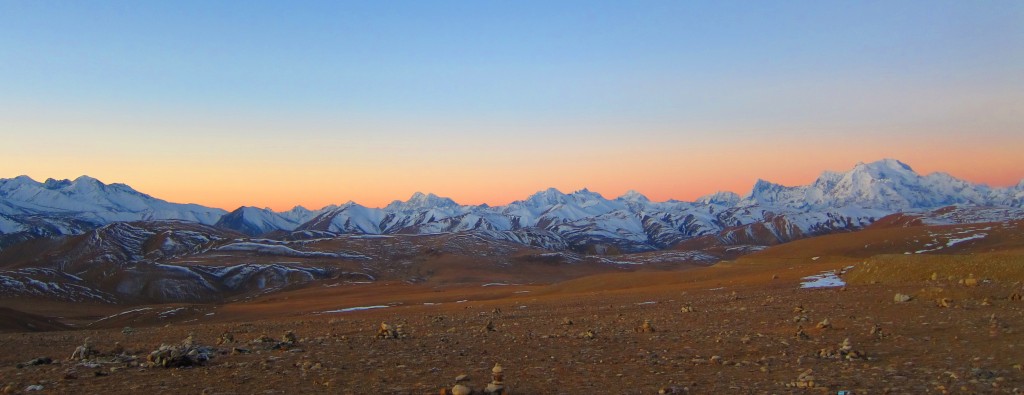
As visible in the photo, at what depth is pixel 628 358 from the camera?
12992 millimetres

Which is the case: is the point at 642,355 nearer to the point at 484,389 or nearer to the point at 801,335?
the point at 801,335

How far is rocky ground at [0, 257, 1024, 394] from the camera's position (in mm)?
10094

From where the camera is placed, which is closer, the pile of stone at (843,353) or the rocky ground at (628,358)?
the rocky ground at (628,358)

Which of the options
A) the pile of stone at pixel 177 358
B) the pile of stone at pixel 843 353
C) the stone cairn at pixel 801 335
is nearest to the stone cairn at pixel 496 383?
the pile of stone at pixel 177 358

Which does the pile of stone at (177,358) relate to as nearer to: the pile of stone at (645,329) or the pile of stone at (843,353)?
the pile of stone at (645,329)

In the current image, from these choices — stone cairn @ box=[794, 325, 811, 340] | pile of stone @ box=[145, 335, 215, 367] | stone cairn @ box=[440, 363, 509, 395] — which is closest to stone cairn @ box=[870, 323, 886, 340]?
stone cairn @ box=[794, 325, 811, 340]

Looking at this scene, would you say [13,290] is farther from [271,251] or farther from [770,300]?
[770,300]

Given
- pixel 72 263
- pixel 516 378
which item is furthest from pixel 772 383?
pixel 72 263

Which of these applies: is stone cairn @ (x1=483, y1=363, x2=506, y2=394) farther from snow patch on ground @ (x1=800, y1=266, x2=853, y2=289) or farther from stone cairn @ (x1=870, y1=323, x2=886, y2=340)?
snow patch on ground @ (x1=800, y1=266, x2=853, y2=289)

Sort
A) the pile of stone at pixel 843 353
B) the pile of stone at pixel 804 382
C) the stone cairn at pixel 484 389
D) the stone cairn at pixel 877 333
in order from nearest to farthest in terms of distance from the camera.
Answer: the stone cairn at pixel 484 389 → the pile of stone at pixel 804 382 → the pile of stone at pixel 843 353 → the stone cairn at pixel 877 333

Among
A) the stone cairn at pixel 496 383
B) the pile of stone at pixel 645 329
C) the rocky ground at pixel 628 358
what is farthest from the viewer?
the pile of stone at pixel 645 329

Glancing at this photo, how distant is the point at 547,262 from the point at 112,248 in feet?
344

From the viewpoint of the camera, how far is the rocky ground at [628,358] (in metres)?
10.1

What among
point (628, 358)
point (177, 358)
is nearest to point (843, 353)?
point (628, 358)
